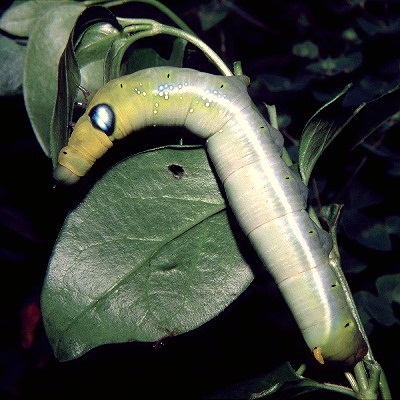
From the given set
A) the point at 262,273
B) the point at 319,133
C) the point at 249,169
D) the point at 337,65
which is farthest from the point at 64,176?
the point at 337,65

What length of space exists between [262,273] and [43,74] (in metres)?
1.17

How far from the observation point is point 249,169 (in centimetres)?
110

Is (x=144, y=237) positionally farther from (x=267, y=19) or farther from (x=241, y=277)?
(x=267, y=19)

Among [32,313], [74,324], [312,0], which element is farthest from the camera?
[312,0]

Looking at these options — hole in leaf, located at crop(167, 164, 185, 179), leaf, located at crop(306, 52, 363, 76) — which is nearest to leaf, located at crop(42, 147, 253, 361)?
hole in leaf, located at crop(167, 164, 185, 179)

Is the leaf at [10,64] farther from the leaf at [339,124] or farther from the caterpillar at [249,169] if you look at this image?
the leaf at [339,124]

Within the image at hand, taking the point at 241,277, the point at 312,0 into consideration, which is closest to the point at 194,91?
the point at 241,277

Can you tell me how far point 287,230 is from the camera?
1082mm

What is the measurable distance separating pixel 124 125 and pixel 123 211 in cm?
19

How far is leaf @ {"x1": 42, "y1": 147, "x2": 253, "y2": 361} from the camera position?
3.43 feet

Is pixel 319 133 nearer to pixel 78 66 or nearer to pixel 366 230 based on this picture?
pixel 78 66

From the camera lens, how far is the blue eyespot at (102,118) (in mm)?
1075

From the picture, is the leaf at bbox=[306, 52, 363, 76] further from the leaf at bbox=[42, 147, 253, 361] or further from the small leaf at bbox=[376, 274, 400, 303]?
the leaf at bbox=[42, 147, 253, 361]

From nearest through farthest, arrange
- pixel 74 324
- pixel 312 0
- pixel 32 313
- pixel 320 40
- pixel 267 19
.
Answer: pixel 74 324 → pixel 32 313 → pixel 320 40 → pixel 312 0 → pixel 267 19
